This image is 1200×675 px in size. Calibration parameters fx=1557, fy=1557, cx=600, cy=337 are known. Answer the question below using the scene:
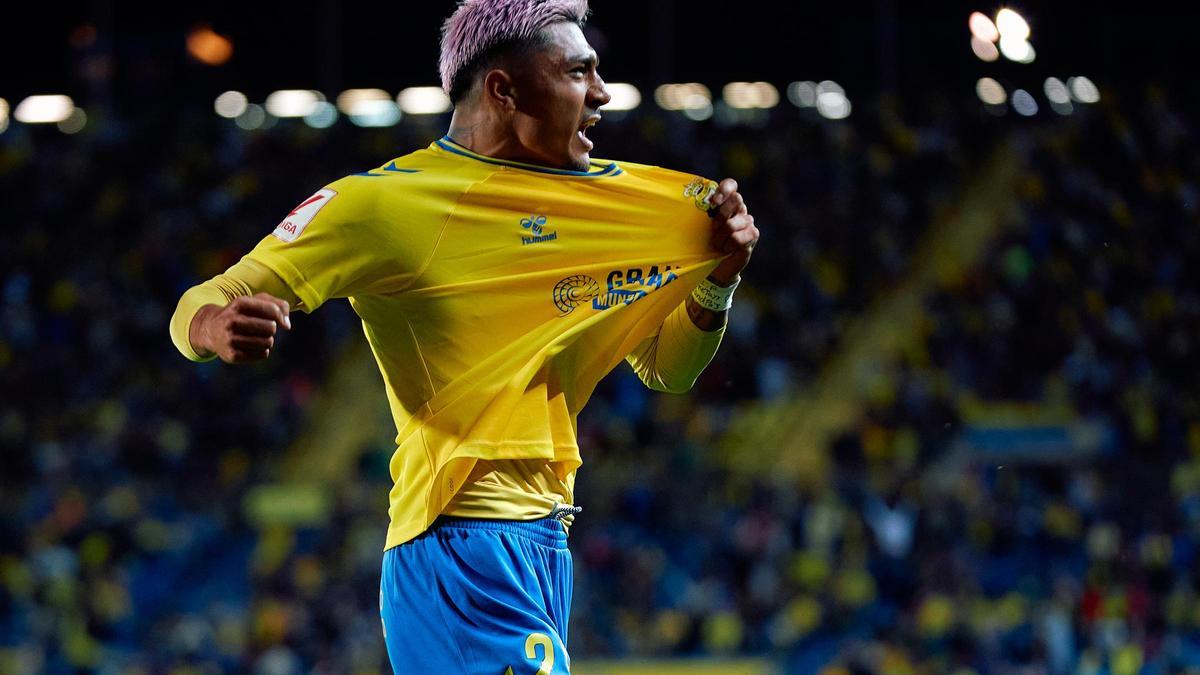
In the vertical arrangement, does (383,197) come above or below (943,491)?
above

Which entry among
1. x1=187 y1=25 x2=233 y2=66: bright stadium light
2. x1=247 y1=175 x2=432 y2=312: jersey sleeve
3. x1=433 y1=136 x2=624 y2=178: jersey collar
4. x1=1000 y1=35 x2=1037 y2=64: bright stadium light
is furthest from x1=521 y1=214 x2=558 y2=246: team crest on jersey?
x1=187 y1=25 x2=233 y2=66: bright stadium light

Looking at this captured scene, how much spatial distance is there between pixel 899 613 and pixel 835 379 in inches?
206

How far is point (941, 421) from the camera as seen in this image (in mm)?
17516

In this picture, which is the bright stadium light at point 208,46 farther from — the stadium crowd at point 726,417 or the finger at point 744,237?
the finger at point 744,237

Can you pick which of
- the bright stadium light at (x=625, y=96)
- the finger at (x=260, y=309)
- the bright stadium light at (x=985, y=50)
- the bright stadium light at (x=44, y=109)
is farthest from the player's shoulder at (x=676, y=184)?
the bright stadium light at (x=44, y=109)

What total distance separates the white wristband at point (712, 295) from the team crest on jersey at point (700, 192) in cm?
23

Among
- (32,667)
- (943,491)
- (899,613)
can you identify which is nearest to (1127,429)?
(943,491)

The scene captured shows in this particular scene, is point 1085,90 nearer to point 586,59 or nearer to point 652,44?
point 652,44

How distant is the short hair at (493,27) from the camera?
10.8 ft

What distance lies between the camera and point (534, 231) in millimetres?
3367

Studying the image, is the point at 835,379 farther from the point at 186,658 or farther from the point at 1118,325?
the point at 186,658

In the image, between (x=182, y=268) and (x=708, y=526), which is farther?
(x=182, y=268)

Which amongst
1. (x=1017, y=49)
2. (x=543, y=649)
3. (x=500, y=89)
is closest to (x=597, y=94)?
(x=500, y=89)

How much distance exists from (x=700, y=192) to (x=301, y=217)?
3.16 ft
